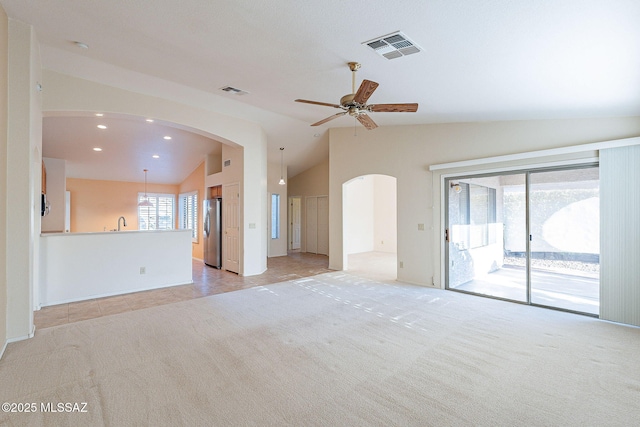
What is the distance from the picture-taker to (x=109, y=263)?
15.9ft

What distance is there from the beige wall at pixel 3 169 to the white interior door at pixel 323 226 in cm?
762

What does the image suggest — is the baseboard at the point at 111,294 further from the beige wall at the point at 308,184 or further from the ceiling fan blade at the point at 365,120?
the beige wall at the point at 308,184

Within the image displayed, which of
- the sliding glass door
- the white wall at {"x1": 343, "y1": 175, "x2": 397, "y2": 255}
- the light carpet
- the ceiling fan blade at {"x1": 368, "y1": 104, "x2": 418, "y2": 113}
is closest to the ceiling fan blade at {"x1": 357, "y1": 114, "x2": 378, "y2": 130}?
the ceiling fan blade at {"x1": 368, "y1": 104, "x2": 418, "y2": 113}

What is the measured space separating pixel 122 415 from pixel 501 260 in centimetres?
521

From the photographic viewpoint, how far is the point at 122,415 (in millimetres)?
1962

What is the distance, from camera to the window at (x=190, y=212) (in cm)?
925

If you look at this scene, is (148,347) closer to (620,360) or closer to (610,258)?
(620,360)

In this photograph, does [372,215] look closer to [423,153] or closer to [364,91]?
[423,153]

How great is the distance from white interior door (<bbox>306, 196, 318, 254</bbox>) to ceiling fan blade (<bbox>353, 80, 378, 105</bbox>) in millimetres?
6992

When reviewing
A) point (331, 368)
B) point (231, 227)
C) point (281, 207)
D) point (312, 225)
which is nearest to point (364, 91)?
point (331, 368)

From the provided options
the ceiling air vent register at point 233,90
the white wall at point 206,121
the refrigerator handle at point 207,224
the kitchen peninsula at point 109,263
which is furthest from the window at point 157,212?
the ceiling air vent register at point 233,90

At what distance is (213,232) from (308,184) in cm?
402

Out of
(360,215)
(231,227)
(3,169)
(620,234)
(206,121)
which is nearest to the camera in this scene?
(3,169)

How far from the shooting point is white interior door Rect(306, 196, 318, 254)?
1016cm
